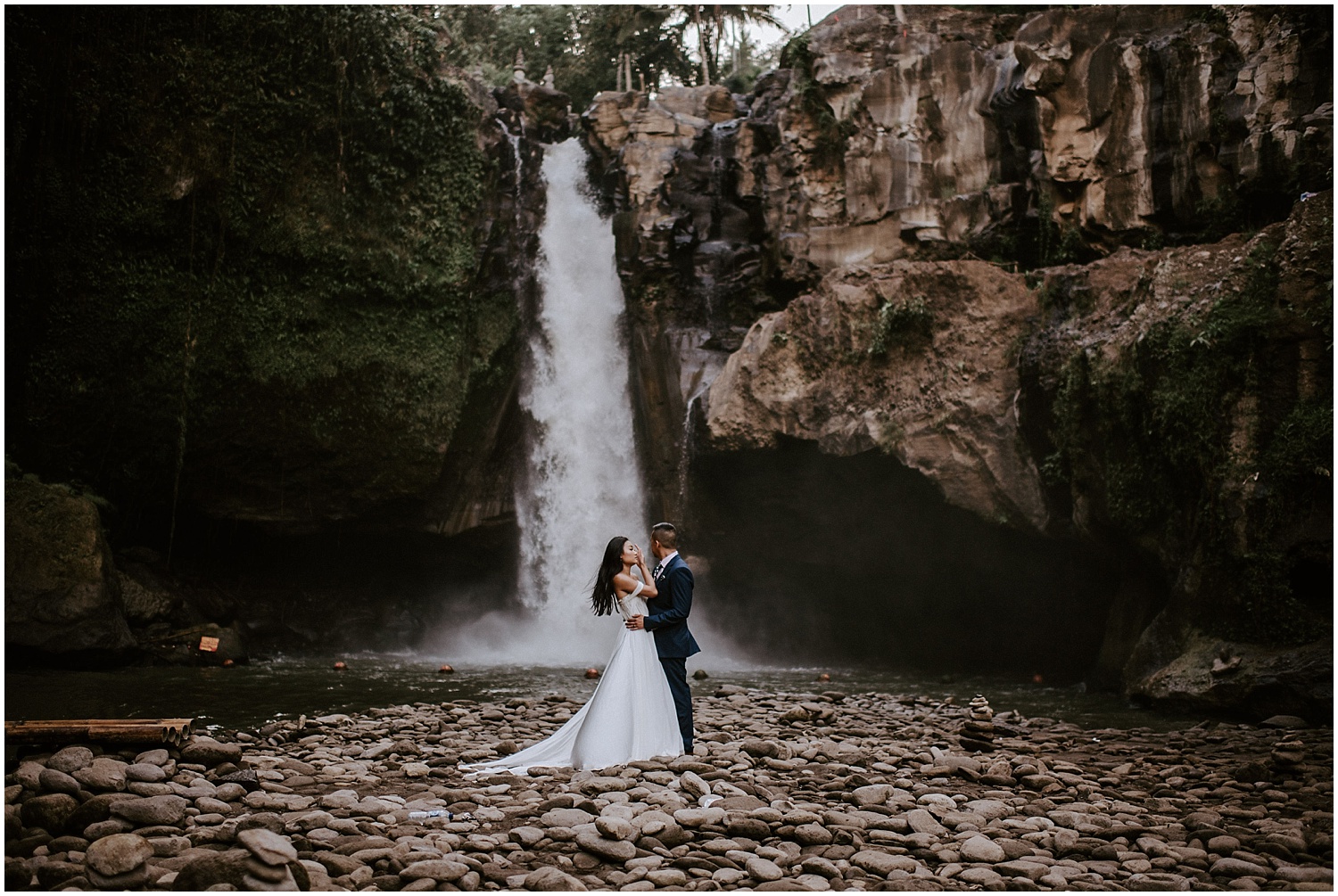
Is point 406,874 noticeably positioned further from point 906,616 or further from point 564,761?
point 906,616

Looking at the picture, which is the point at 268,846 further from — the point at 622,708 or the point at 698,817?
the point at 622,708

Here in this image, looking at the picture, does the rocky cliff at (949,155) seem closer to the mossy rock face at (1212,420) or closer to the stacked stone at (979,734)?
the mossy rock face at (1212,420)

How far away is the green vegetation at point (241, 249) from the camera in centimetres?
1583

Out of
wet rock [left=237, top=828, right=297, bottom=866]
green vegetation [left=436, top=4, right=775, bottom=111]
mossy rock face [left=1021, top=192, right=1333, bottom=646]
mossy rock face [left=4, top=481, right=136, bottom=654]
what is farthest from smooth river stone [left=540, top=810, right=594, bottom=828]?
green vegetation [left=436, top=4, right=775, bottom=111]

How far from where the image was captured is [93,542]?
13.5m

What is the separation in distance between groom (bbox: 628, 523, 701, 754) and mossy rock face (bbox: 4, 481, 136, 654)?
Result: 10245mm

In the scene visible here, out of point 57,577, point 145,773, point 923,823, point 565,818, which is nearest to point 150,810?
point 145,773

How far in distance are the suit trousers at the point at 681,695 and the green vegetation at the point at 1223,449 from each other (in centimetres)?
684

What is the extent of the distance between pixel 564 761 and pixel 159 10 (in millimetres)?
16423

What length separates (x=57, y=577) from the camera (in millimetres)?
12969

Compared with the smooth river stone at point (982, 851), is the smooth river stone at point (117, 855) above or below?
above

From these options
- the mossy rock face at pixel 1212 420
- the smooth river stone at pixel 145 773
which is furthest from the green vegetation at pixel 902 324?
the smooth river stone at pixel 145 773

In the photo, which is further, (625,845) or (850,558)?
(850,558)

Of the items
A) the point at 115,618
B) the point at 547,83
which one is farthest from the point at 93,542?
the point at 547,83
